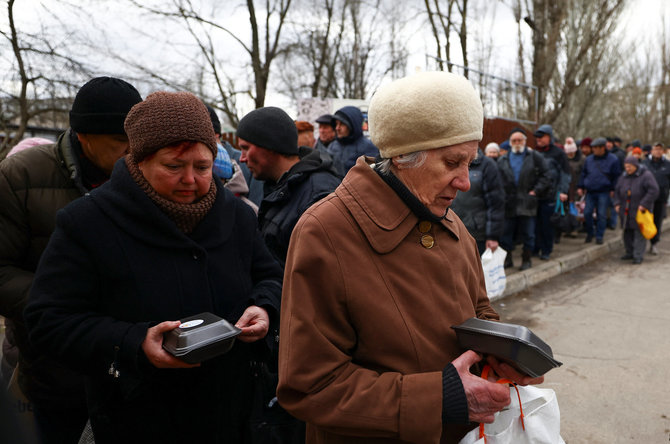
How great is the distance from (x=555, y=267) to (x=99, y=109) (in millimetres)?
7504

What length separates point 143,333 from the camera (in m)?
1.45

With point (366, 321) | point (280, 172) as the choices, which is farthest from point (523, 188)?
point (366, 321)

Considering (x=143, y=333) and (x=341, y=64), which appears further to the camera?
(x=341, y=64)

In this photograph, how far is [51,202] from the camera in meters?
1.87

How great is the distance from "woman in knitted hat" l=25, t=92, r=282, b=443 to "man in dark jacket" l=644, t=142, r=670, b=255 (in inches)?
387

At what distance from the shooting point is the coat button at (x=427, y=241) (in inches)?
57.5

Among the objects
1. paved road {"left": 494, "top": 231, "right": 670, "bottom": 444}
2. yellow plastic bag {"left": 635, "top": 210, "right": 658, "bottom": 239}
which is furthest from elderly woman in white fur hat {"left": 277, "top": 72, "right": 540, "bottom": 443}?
yellow plastic bag {"left": 635, "top": 210, "right": 658, "bottom": 239}

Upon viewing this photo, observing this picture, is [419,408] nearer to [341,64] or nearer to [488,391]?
[488,391]

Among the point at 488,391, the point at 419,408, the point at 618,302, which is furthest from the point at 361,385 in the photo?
the point at 618,302

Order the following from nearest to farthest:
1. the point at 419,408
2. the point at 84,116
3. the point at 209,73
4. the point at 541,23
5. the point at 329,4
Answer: the point at 419,408, the point at 84,116, the point at 209,73, the point at 541,23, the point at 329,4

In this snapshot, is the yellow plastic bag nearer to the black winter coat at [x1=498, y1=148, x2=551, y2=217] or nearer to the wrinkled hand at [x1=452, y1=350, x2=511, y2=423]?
the black winter coat at [x1=498, y1=148, x2=551, y2=217]

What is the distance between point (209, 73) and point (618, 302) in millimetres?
11939

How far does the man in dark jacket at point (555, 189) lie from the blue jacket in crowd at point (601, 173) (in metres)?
1.60

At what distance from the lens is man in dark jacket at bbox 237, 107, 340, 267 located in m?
2.52
